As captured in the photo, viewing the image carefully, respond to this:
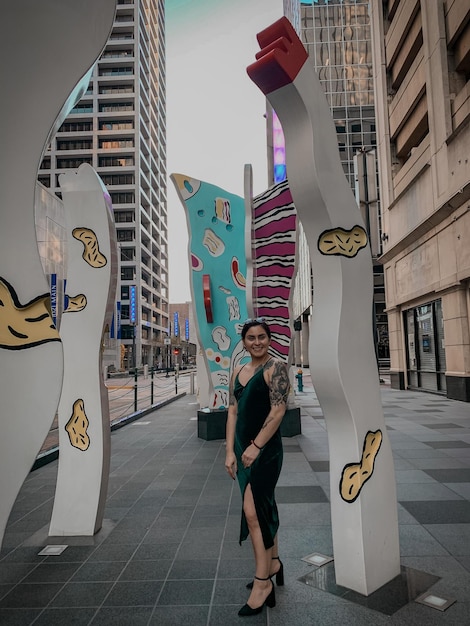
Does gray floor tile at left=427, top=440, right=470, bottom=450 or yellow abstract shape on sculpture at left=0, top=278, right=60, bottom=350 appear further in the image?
gray floor tile at left=427, top=440, right=470, bottom=450

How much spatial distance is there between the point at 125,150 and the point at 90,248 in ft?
195

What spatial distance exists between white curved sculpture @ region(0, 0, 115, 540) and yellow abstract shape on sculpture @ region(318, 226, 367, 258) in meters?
1.93

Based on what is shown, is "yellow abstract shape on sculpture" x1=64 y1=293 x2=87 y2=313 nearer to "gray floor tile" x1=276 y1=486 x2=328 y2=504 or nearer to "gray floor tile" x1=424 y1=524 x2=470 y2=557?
"gray floor tile" x1=276 y1=486 x2=328 y2=504

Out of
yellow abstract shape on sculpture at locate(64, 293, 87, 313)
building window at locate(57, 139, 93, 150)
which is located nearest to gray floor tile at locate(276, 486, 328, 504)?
yellow abstract shape on sculpture at locate(64, 293, 87, 313)

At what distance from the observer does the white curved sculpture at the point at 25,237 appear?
189 centimetres

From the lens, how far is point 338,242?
3.35 m

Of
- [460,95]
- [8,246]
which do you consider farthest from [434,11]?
[8,246]

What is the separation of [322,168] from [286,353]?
5650 millimetres

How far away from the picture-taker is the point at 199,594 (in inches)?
124

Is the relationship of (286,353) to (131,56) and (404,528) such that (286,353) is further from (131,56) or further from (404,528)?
(131,56)

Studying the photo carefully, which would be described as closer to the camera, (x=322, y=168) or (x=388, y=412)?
(x=322, y=168)

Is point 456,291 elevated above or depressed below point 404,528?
above

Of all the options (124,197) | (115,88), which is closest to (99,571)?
(124,197)

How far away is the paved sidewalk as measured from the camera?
2910mm
